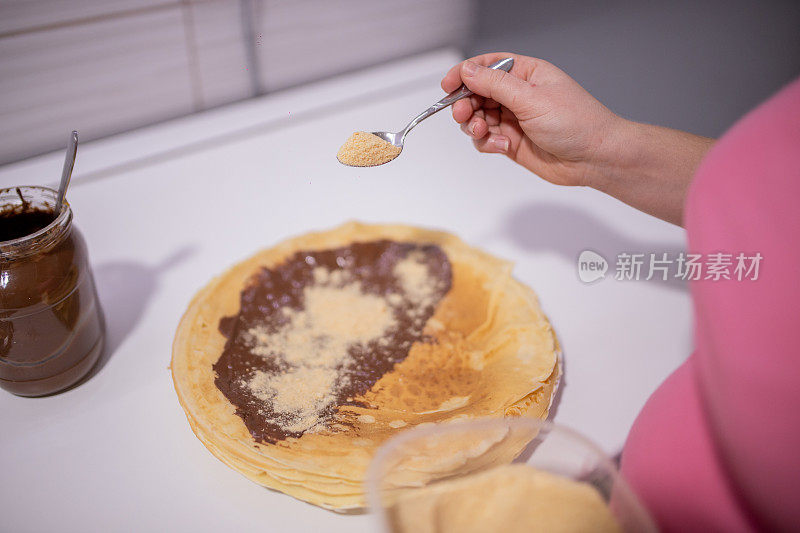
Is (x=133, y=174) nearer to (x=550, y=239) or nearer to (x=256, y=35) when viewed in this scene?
(x=256, y=35)

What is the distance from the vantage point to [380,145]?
637mm

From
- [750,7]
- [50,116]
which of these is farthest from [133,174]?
[750,7]

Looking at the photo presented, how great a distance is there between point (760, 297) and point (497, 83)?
37cm

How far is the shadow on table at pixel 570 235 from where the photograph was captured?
83 centimetres

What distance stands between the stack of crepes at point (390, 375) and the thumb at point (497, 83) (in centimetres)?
19

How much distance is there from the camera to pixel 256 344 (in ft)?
2.05

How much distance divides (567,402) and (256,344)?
333 millimetres

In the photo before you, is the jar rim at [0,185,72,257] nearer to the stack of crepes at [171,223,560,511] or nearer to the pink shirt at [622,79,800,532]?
the stack of crepes at [171,223,560,511]

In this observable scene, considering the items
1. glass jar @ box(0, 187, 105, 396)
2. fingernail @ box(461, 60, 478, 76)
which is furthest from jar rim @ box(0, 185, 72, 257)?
fingernail @ box(461, 60, 478, 76)

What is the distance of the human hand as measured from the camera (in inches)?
24.7

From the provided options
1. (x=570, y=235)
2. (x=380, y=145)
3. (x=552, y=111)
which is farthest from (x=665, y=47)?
(x=380, y=145)

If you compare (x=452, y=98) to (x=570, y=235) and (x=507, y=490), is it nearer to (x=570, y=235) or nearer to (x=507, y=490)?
(x=570, y=235)

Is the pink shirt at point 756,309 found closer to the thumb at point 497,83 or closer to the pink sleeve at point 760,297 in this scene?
the pink sleeve at point 760,297
